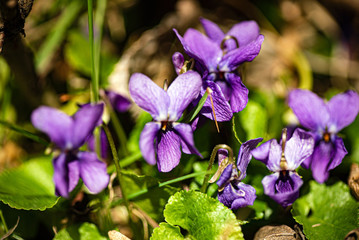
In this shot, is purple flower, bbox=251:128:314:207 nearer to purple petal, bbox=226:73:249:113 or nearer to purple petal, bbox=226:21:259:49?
purple petal, bbox=226:73:249:113

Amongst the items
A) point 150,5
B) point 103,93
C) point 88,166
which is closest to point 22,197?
point 88,166

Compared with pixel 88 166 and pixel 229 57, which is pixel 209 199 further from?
pixel 229 57

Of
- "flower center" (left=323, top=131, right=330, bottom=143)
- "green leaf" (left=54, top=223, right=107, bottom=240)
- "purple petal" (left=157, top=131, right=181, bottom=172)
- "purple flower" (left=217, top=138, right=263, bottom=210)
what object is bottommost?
"green leaf" (left=54, top=223, right=107, bottom=240)

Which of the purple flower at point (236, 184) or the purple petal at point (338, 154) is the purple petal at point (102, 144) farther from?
the purple petal at point (338, 154)

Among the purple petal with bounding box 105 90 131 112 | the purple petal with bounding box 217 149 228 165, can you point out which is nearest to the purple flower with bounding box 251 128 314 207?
the purple petal with bounding box 217 149 228 165

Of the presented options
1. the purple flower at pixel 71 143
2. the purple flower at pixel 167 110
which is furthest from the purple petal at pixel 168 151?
the purple flower at pixel 71 143

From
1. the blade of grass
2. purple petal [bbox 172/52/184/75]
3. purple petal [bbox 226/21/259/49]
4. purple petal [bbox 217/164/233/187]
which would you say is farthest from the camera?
the blade of grass

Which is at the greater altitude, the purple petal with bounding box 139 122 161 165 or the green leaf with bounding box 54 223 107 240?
the purple petal with bounding box 139 122 161 165
